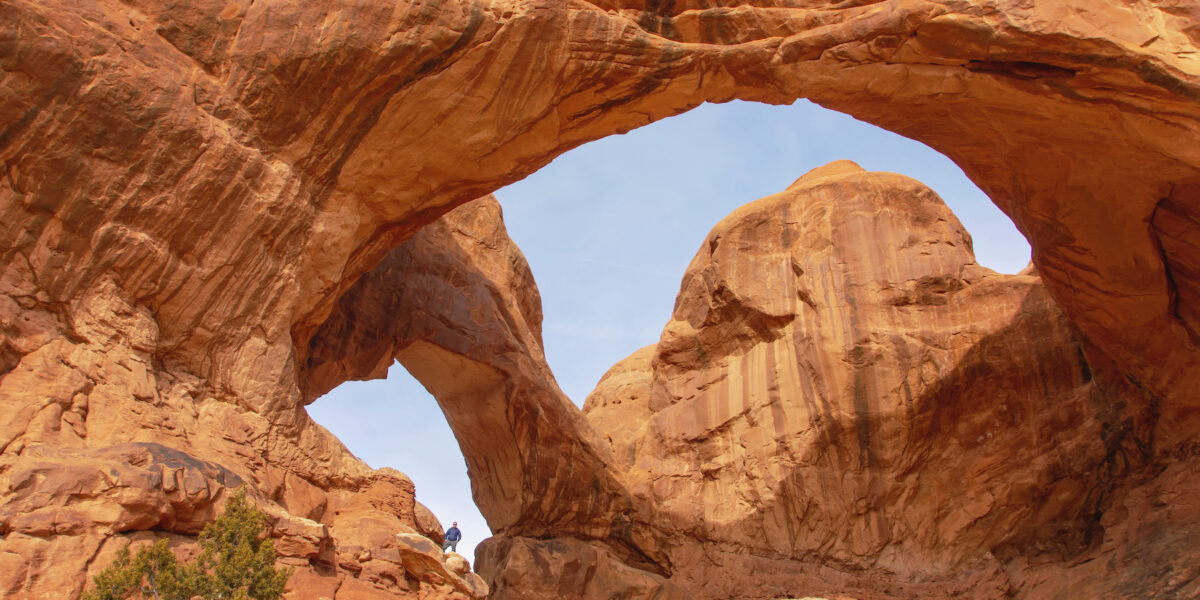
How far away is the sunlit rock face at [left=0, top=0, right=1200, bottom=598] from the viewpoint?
9.77 m

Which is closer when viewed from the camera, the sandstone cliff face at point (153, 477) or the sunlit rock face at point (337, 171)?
the sandstone cliff face at point (153, 477)

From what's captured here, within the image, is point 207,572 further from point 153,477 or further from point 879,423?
point 879,423

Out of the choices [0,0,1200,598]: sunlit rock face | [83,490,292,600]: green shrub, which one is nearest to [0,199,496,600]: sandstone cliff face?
[0,0,1200,598]: sunlit rock face

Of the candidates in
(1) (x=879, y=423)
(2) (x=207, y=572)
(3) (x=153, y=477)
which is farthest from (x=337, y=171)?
(1) (x=879, y=423)

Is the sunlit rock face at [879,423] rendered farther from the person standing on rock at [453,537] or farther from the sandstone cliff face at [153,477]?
the sandstone cliff face at [153,477]

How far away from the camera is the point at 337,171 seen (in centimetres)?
1212

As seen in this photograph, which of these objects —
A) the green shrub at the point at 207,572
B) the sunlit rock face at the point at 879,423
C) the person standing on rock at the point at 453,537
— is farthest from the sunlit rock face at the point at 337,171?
the person standing on rock at the point at 453,537

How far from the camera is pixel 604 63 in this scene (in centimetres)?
1208

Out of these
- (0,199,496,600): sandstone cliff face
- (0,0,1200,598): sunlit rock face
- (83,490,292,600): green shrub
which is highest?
A: (0,0,1200,598): sunlit rock face

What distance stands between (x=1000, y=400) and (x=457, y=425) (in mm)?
9473

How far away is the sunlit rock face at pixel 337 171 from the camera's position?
9.77 meters

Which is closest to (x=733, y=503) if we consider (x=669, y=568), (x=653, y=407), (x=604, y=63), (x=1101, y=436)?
(x=669, y=568)

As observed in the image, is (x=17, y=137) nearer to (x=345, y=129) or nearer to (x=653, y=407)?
(x=345, y=129)

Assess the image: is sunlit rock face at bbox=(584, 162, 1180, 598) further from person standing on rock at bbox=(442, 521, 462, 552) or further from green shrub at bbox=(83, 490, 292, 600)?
green shrub at bbox=(83, 490, 292, 600)
